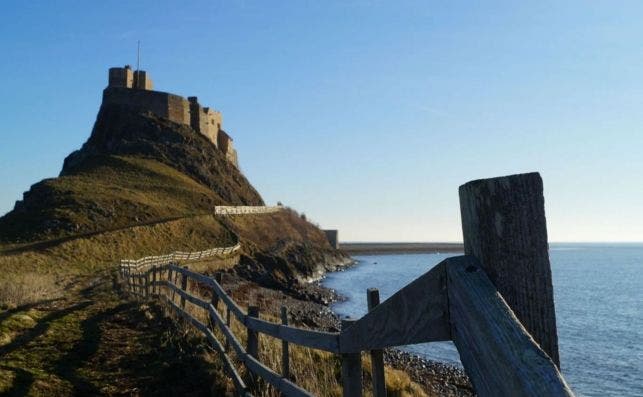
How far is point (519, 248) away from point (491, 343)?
41cm

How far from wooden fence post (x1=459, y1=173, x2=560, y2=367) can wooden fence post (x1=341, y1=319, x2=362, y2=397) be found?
6.61 feet

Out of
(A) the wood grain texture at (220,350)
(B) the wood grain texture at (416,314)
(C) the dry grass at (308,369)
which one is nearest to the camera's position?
(B) the wood grain texture at (416,314)

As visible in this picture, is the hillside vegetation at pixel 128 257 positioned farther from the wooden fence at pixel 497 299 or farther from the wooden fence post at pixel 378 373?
the wooden fence at pixel 497 299

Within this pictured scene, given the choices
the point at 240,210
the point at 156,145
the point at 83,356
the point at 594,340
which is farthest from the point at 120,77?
the point at 83,356

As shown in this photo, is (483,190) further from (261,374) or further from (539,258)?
(261,374)

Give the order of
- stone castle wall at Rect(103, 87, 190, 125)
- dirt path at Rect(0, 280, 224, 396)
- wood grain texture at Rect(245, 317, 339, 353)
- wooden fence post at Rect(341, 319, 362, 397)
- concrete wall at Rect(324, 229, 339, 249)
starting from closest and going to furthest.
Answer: wooden fence post at Rect(341, 319, 362, 397), wood grain texture at Rect(245, 317, 339, 353), dirt path at Rect(0, 280, 224, 396), stone castle wall at Rect(103, 87, 190, 125), concrete wall at Rect(324, 229, 339, 249)

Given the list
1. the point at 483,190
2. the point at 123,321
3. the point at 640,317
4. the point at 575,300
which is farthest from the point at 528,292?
the point at 575,300

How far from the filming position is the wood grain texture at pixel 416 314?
2471 mm

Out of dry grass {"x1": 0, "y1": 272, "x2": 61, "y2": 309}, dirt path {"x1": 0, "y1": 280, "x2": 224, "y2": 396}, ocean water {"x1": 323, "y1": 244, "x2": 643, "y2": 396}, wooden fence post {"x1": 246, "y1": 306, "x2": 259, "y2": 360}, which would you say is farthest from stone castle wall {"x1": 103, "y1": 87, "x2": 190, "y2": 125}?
wooden fence post {"x1": 246, "y1": 306, "x2": 259, "y2": 360}

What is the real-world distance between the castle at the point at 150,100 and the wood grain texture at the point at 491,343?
294 feet

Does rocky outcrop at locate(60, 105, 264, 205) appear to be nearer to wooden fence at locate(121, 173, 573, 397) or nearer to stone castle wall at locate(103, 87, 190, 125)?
stone castle wall at locate(103, 87, 190, 125)

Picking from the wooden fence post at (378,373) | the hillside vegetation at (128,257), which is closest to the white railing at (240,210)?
the hillside vegetation at (128,257)

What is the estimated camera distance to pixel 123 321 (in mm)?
13453

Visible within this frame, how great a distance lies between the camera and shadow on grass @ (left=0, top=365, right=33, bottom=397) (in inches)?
286
